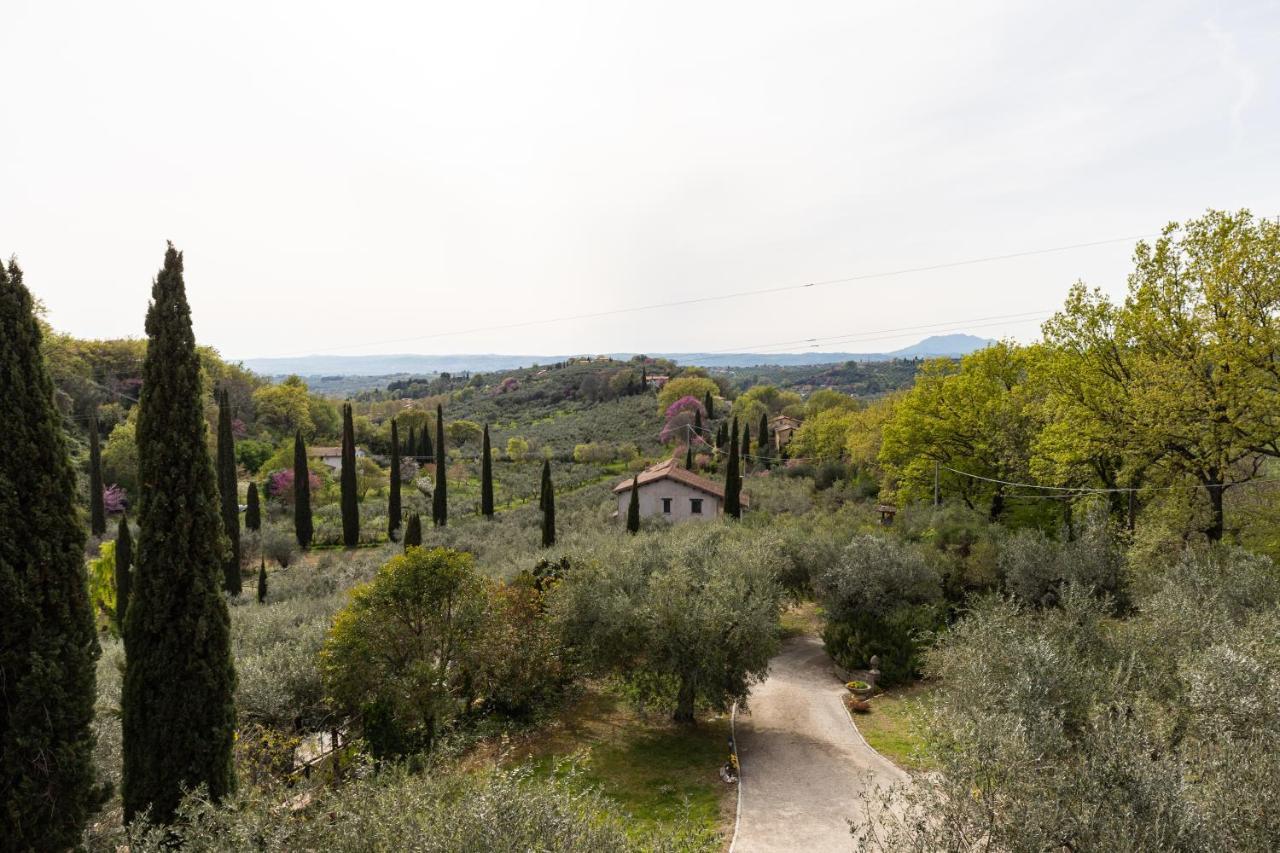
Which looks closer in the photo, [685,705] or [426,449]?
[685,705]

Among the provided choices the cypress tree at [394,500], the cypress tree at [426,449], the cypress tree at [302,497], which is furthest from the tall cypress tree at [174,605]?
the cypress tree at [426,449]

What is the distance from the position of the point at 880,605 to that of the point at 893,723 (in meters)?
4.28

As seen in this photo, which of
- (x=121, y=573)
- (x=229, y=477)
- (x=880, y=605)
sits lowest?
(x=880, y=605)

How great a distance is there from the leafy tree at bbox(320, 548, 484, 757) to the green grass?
262 cm

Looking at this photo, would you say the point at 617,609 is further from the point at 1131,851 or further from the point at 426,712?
the point at 1131,851

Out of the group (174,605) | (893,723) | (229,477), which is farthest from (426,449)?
(174,605)

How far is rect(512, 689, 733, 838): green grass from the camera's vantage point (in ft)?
39.4

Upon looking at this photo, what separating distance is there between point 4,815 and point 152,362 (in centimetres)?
605

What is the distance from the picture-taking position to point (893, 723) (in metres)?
15.5

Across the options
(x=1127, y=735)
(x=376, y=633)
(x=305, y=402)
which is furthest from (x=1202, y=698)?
(x=305, y=402)

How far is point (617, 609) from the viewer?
15.3 metres

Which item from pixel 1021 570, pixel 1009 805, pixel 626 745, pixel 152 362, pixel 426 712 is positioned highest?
pixel 152 362

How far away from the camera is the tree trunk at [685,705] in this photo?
52.2ft

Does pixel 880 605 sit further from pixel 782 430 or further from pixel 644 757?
pixel 782 430
